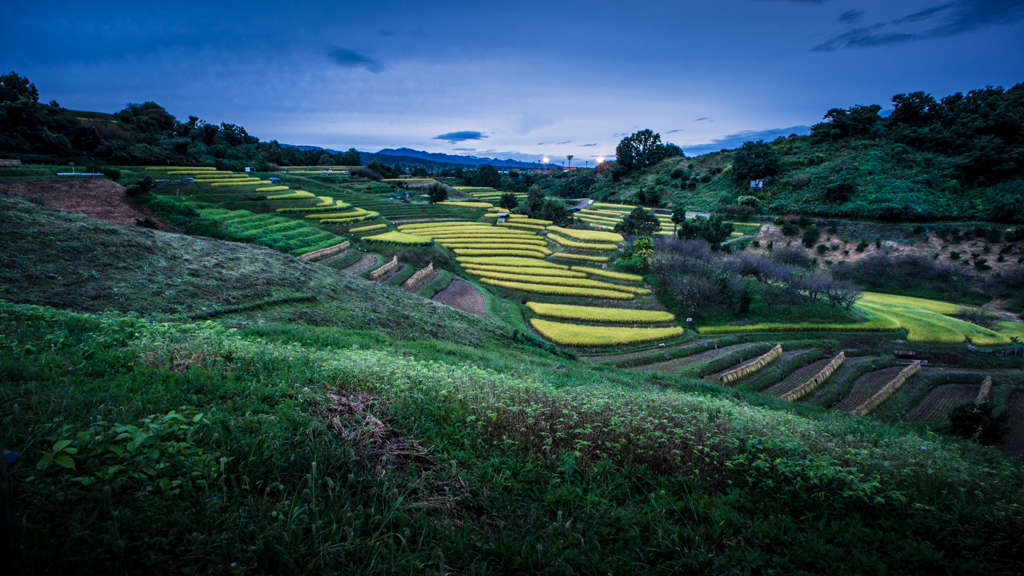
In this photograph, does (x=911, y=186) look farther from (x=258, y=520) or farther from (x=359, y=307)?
(x=258, y=520)

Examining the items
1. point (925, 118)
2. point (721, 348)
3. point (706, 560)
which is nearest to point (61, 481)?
point (706, 560)

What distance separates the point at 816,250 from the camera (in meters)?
42.7

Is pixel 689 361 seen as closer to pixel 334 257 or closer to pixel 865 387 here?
pixel 865 387

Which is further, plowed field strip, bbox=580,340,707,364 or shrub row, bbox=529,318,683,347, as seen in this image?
shrub row, bbox=529,318,683,347

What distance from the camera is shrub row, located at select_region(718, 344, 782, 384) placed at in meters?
17.2

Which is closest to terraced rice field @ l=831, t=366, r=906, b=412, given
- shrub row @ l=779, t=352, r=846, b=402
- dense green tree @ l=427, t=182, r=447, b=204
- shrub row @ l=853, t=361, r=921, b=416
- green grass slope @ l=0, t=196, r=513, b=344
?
shrub row @ l=853, t=361, r=921, b=416

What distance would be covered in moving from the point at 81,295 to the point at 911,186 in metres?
65.9

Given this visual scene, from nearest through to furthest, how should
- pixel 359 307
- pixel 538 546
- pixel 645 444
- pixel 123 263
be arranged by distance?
pixel 538 546, pixel 645 444, pixel 123 263, pixel 359 307

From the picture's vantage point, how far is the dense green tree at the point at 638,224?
42.9 m

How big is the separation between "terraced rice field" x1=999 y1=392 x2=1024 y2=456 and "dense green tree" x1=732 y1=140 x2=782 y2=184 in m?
45.7

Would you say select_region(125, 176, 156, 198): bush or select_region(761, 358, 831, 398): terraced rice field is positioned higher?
select_region(125, 176, 156, 198): bush

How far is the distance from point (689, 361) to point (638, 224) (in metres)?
27.1

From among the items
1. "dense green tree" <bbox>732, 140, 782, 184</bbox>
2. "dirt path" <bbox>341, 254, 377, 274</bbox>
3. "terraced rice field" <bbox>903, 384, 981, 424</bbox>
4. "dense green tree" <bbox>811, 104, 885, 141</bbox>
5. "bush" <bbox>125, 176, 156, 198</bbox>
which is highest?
"dense green tree" <bbox>811, 104, 885, 141</bbox>

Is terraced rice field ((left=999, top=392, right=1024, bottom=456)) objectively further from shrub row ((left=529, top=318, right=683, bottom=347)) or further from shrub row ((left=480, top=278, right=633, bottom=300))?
shrub row ((left=480, top=278, right=633, bottom=300))
